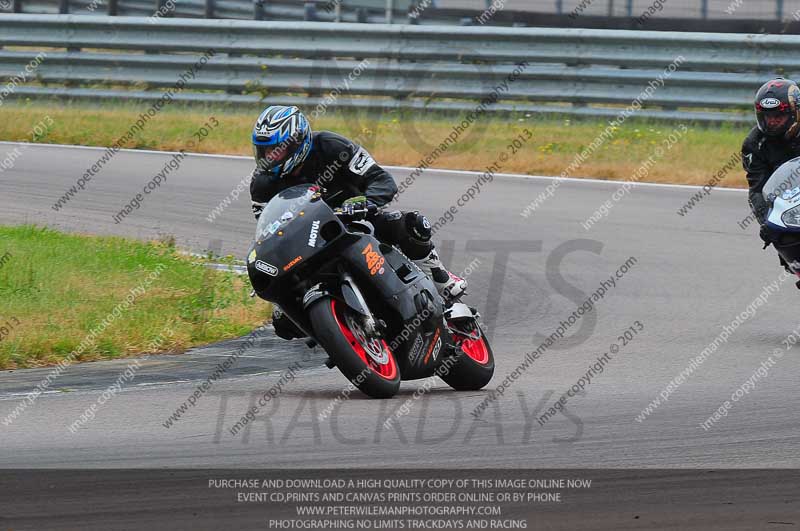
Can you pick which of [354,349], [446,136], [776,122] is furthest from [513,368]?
[446,136]

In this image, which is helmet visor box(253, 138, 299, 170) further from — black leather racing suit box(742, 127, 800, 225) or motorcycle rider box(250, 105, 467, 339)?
black leather racing suit box(742, 127, 800, 225)

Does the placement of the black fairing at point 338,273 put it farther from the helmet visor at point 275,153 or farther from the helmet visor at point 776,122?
the helmet visor at point 776,122

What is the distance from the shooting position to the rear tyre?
7457 mm

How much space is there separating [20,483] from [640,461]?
2.57m

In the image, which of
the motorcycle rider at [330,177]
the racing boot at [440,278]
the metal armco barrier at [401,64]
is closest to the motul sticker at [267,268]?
the motorcycle rider at [330,177]

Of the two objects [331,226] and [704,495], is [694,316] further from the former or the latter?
[704,495]

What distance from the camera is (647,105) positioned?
17.2m

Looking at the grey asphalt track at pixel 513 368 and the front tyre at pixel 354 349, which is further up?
the front tyre at pixel 354 349

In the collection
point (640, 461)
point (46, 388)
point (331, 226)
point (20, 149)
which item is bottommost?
point (20, 149)

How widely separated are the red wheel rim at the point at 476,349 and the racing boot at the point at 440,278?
11.0 inches

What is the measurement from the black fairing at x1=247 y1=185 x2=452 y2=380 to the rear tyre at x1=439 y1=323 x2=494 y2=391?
284mm

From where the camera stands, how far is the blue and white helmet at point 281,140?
708cm

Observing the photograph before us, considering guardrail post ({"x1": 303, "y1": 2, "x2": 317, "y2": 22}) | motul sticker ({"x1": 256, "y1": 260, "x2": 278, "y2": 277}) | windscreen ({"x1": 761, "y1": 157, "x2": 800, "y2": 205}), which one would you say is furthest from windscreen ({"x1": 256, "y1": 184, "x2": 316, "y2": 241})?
guardrail post ({"x1": 303, "y1": 2, "x2": 317, "y2": 22})

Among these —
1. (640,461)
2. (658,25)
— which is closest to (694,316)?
(640,461)
